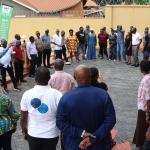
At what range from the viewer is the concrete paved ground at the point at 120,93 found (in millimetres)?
9078

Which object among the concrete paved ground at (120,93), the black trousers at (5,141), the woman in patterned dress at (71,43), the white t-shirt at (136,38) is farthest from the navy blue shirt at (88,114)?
the woman in patterned dress at (71,43)

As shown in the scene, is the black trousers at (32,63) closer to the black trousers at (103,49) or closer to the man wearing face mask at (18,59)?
the man wearing face mask at (18,59)

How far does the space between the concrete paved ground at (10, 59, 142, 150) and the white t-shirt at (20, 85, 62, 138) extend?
2.69 m

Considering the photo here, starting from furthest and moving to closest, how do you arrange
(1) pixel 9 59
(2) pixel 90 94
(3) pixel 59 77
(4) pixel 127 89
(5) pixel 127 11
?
1. (5) pixel 127 11
2. (4) pixel 127 89
3. (1) pixel 9 59
4. (3) pixel 59 77
5. (2) pixel 90 94

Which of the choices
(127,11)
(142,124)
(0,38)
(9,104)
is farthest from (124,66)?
(9,104)

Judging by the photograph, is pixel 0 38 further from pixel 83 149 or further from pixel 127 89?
pixel 83 149

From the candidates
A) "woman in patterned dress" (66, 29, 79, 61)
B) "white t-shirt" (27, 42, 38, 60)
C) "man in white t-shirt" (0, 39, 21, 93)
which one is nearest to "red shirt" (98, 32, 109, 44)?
"woman in patterned dress" (66, 29, 79, 61)

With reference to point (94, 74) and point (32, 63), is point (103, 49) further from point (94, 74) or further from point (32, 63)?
point (94, 74)

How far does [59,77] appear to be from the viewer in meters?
7.57

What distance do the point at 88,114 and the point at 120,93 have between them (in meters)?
9.03

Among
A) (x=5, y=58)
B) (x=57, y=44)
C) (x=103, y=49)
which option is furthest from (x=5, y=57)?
(x=103, y=49)

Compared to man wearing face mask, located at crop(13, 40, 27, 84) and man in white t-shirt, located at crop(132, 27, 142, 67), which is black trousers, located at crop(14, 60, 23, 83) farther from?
man in white t-shirt, located at crop(132, 27, 142, 67)

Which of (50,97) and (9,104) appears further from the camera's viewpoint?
(9,104)

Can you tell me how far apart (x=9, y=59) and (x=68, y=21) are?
16.4 meters
